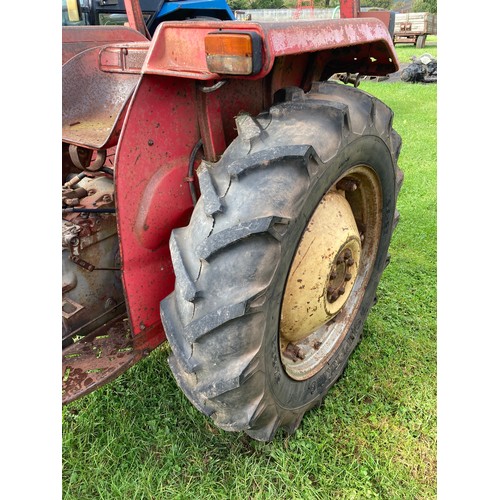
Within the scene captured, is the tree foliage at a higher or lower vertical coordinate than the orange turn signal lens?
higher

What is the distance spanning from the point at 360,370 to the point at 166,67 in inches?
63.4

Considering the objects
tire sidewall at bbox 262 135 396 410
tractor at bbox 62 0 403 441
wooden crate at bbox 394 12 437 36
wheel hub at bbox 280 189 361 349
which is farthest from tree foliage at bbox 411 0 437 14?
wheel hub at bbox 280 189 361 349

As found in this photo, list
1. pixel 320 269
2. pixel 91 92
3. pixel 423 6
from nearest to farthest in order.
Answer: pixel 320 269 → pixel 91 92 → pixel 423 6

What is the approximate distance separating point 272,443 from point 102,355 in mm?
744

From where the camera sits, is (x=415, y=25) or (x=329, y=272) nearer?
(x=329, y=272)

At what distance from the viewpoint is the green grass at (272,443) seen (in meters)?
1.80

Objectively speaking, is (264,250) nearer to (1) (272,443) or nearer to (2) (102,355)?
(2) (102,355)

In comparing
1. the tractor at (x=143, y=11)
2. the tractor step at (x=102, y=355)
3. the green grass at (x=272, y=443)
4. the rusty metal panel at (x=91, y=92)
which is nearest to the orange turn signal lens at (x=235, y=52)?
the rusty metal panel at (x=91, y=92)

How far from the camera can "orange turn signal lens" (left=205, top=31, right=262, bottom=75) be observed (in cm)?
127

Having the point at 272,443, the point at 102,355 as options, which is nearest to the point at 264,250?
the point at 102,355

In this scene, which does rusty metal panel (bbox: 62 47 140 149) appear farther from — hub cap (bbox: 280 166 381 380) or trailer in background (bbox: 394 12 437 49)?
trailer in background (bbox: 394 12 437 49)

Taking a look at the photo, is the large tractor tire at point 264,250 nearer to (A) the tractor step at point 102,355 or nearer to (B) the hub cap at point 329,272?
(B) the hub cap at point 329,272

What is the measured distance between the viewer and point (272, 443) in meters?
1.94

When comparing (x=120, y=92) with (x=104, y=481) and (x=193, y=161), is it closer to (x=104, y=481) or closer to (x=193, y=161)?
(x=193, y=161)
